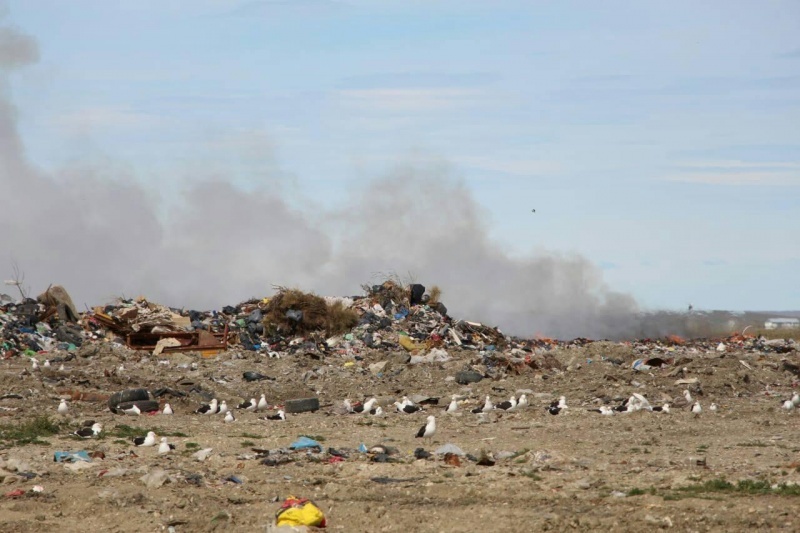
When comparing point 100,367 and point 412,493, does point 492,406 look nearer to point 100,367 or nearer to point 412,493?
point 412,493

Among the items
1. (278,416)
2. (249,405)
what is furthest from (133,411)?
(278,416)

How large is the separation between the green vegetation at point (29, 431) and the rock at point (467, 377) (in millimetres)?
7421

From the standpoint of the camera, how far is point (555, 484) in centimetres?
845

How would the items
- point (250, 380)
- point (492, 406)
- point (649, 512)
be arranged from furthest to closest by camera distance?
point (250, 380)
point (492, 406)
point (649, 512)

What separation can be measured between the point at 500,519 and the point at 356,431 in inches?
212

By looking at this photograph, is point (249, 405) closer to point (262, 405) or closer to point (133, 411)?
point (262, 405)

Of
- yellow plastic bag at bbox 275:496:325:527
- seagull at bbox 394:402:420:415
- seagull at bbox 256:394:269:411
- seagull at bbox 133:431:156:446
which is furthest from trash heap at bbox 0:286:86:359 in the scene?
yellow plastic bag at bbox 275:496:325:527

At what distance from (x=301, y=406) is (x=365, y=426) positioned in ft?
6.45

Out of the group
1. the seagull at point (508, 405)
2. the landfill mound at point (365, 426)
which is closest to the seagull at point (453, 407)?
the landfill mound at point (365, 426)

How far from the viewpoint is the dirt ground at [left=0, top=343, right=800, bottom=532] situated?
7398mm

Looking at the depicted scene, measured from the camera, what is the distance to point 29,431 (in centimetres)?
1130

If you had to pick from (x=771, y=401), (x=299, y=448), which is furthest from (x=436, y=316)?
(x=299, y=448)

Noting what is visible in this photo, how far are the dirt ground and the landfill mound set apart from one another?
33 millimetres

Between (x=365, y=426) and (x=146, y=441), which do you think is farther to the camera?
(x=365, y=426)
